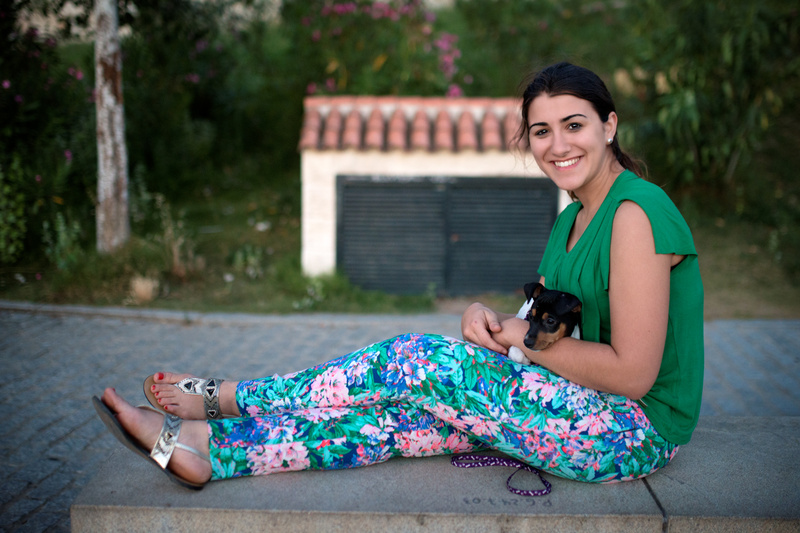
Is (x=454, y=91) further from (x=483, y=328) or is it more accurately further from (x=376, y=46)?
(x=483, y=328)

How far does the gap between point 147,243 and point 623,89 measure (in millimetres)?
7212

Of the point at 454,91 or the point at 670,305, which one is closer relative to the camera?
the point at 670,305

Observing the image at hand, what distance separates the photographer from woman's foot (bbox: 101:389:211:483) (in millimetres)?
2160

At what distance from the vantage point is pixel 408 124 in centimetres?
677

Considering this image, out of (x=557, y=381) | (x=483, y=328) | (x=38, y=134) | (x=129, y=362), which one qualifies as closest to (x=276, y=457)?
(x=483, y=328)

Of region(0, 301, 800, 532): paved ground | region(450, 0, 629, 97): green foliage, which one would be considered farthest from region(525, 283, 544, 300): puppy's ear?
region(450, 0, 629, 97): green foliage

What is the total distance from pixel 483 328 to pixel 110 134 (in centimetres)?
532

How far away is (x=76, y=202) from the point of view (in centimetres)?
770

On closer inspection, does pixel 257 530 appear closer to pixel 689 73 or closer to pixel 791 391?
pixel 791 391

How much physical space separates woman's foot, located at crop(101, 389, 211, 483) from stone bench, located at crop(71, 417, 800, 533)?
0.27 feet

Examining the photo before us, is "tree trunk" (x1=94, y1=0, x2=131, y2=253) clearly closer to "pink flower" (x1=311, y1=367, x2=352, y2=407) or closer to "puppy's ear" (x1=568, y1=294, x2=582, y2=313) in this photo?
"pink flower" (x1=311, y1=367, x2=352, y2=407)

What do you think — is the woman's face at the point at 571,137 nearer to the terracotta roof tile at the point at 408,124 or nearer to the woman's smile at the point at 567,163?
the woman's smile at the point at 567,163

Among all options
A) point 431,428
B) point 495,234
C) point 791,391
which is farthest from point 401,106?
point 431,428

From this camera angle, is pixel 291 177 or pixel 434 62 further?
pixel 291 177
